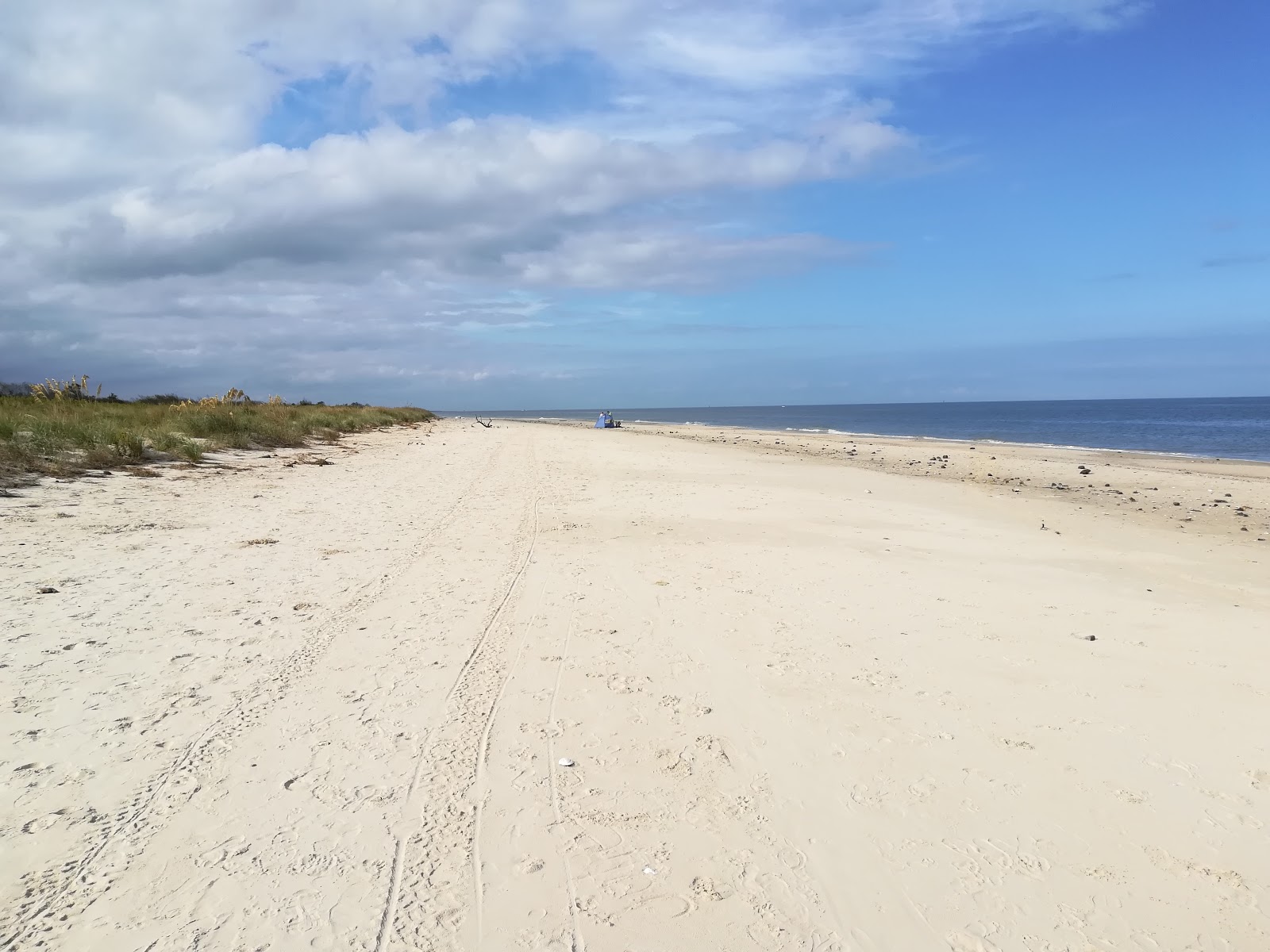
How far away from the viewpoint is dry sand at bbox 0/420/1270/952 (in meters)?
2.76

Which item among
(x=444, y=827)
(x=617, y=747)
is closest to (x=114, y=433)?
(x=617, y=747)

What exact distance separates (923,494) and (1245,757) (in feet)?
38.5

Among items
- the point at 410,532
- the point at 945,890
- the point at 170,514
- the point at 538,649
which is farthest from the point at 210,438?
the point at 945,890

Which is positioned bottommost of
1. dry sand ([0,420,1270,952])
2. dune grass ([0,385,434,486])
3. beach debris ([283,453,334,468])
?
dry sand ([0,420,1270,952])

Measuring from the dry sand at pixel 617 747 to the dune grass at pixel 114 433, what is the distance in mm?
3334

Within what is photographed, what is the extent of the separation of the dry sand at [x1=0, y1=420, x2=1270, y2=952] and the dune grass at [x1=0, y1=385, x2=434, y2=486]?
3334 millimetres

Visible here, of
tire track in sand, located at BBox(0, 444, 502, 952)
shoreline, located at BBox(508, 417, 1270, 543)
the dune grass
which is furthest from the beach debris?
shoreline, located at BBox(508, 417, 1270, 543)

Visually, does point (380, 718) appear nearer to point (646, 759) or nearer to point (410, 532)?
point (646, 759)

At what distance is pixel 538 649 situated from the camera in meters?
5.41

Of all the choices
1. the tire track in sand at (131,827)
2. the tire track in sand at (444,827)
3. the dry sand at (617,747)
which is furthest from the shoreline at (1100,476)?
the tire track in sand at (131,827)

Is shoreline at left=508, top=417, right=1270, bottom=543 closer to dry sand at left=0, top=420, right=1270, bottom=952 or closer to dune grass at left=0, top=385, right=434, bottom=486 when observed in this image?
dry sand at left=0, top=420, right=1270, bottom=952

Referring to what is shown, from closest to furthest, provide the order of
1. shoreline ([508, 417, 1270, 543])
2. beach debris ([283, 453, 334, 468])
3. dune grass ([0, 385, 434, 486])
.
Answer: dune grass ([0, 385, 434, 486])
shoreline ([508, 417, 1270, 543])
beach debris ([283, 453, 334, 468])

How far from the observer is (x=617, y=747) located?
13.1 ft

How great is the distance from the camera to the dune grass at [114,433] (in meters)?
11.6
